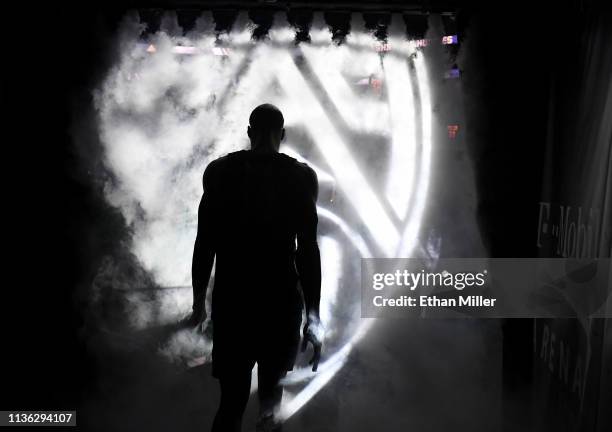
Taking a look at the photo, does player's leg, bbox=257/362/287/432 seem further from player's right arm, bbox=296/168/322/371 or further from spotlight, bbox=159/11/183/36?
spotlight, bbox=159/11/183/36

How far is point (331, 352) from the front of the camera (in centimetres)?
414

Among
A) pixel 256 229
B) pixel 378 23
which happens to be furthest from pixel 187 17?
pixel 256 229

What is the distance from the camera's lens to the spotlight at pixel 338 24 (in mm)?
4020

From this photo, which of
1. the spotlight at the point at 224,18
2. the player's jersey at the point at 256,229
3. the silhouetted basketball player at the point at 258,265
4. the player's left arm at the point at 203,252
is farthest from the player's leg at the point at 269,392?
the spotlight at the point at 224,18

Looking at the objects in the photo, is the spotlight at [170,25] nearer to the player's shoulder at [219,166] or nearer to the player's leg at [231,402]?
the player's shoulder at [219,166]

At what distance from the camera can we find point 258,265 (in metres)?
2.62

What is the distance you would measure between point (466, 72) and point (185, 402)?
10.4ft

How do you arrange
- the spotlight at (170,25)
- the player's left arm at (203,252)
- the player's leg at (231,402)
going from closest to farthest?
the player's leg at (231,402) → the player's left arm at (203,252) → the spotlight at (170,25)

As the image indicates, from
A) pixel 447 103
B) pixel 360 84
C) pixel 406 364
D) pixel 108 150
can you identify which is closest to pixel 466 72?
pixel 447 103

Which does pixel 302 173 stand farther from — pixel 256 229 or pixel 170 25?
pixel 170 25

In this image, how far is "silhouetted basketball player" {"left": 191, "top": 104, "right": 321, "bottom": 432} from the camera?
2578 mm

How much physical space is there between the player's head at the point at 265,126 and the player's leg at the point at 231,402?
3.63 feet

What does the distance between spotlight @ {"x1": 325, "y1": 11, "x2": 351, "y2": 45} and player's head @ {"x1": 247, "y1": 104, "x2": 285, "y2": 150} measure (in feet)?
5.11

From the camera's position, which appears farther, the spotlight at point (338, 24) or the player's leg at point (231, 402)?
the spotlight at point (338, 24)
